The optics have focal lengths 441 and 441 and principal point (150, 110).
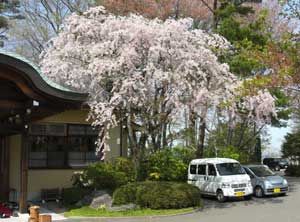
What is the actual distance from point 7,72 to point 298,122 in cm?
3388

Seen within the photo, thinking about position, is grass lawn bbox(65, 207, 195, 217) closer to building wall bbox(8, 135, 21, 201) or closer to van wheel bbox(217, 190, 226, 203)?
van wheel bbox(217, 190, 226, 203)

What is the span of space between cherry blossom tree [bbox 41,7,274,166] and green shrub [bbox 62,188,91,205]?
2.12 metres

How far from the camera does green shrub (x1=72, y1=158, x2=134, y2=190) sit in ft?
54.4

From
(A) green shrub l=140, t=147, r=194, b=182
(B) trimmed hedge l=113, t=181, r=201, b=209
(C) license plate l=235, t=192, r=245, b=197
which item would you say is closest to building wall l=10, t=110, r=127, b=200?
(A) green shrub l=140, t=147, r=194, b=182

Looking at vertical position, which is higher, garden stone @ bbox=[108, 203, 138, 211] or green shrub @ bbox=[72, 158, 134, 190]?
green shrub @ bbox=[72, 158, 134, 190]

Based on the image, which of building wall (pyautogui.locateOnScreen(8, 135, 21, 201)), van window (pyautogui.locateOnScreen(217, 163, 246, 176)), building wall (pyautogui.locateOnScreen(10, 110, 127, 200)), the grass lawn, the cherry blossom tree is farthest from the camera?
building wall (pyautogui.locateOnScreen(8, 135, 21, 201))

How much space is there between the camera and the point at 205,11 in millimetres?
26281

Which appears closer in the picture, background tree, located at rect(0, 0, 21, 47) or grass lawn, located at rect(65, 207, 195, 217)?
grass lawn, located at rect(65, 207, 195, 217)

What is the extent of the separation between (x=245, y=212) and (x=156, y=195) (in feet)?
9.97

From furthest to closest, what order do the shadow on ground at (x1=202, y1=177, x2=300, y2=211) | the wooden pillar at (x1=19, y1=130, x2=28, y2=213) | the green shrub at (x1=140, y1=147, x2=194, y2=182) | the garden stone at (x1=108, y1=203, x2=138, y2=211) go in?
the green shrub at (x1=140, y1=147, x2=194, y2=182) → the shadow on ground at (x1=202, y1=177, x2=300, y2=211) → the garden stone at (x1=108, y1=203, x2=138, y2=211) → the wooden pillar at (x1=19, y1=130, x2=28, y2=213)

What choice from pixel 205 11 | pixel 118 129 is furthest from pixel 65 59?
pixel 205 11

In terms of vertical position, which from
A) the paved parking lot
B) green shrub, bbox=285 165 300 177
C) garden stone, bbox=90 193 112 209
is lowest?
the paved parking lot

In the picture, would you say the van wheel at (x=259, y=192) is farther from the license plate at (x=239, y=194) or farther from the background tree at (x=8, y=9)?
the background tree at (x=8, y=9)

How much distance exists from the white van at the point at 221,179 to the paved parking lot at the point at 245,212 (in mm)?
410
